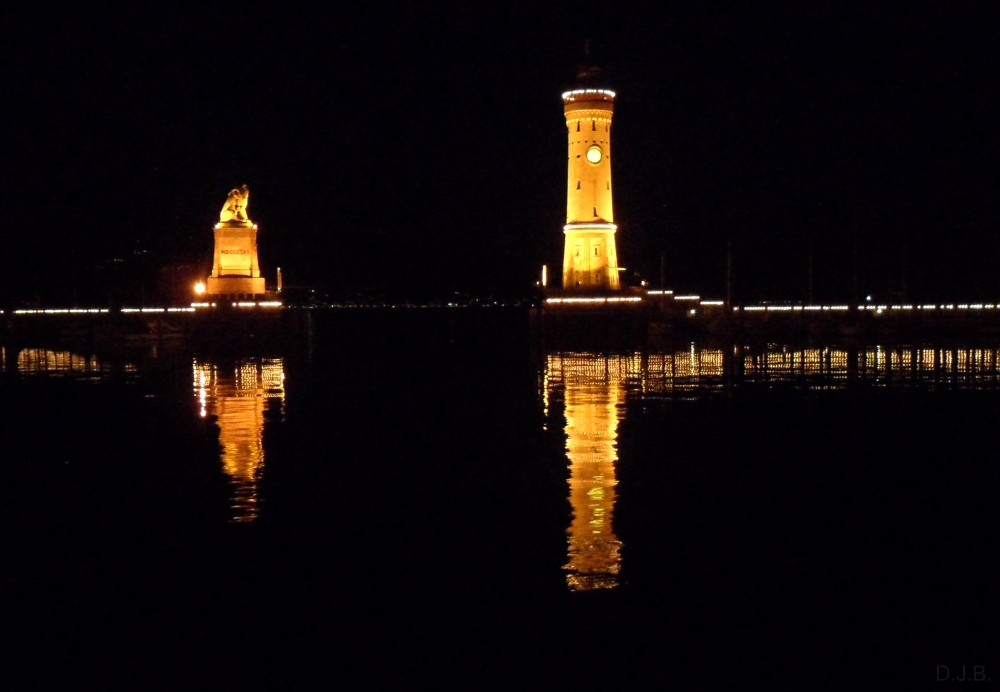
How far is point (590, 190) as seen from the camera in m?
71.1

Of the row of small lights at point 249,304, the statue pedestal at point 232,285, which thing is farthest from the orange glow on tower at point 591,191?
the statue pedestal at point 232,285

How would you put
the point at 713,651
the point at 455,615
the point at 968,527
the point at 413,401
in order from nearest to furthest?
1. the point at 713,651
2. the point at 455,615
3. the point at 968,527
4. the point at 413,401

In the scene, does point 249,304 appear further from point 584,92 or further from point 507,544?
point 507,544

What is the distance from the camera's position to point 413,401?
30.9 metres

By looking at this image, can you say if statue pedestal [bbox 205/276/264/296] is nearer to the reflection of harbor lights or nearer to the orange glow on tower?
the reflection of harbor lights

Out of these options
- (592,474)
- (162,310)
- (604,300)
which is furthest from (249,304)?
(592,474)

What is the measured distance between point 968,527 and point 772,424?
31.8 feet

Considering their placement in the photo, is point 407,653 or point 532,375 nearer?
point 407,653

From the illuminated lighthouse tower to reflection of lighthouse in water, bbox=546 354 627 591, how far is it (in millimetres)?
34280

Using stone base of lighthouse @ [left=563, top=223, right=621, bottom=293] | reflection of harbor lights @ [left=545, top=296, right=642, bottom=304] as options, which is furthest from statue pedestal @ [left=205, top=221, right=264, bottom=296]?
stone base of lighthouse @ [left=563, top=223, right=621, bottom=293]

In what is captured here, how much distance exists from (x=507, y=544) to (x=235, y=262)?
206ft

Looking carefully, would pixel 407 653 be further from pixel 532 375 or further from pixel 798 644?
pixel 532 375

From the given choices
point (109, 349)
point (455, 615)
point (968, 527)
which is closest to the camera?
point (455, 615)

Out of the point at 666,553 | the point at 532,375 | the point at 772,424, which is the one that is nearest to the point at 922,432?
the point at 772,424
